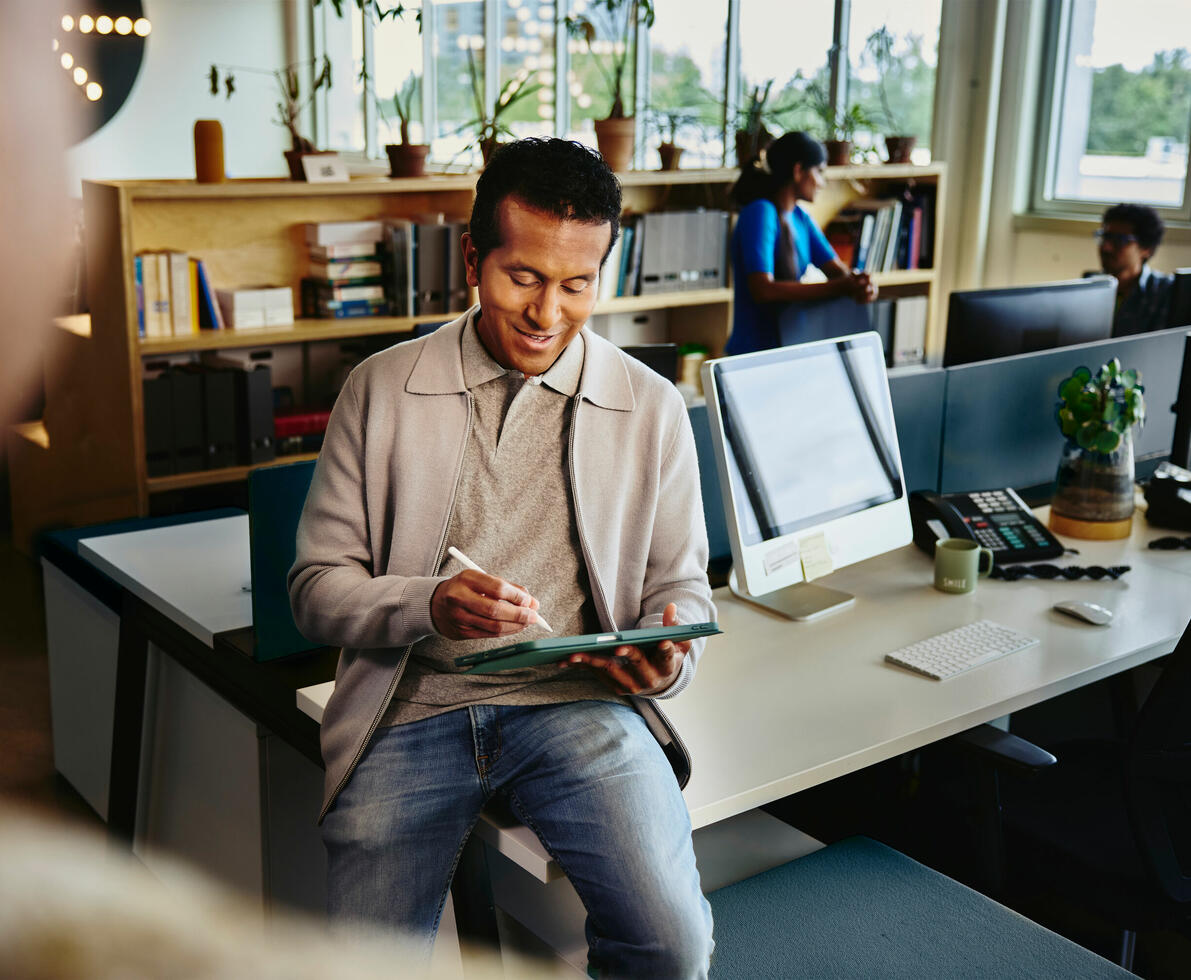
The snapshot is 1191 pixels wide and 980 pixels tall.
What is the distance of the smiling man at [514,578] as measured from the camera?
122 centimetres

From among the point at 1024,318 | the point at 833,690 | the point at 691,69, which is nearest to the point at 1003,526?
the point at 1024,318

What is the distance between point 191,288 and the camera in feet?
11.8

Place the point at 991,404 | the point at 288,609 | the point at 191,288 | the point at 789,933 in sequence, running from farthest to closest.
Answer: the point at 191,288 < the point at 991,404 < the point at 288,609 < the point at 789,933

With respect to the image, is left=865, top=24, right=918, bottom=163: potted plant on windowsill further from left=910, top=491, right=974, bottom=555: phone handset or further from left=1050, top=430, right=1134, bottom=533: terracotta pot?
left=910, top=491, right=974, bottom=555: phone handset

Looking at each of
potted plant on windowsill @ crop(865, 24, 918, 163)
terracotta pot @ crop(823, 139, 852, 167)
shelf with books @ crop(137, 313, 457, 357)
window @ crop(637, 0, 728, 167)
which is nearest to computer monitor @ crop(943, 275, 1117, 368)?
shelf with books @ crop(137, 313, 457, 357)

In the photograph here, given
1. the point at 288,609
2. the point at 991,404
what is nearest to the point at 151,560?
the point at 288,609

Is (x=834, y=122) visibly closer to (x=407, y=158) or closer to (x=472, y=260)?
(x=407, y=158)

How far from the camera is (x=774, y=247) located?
3883 mm

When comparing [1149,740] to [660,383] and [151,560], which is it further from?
[151,560]

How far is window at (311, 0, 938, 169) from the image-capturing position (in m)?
5.82

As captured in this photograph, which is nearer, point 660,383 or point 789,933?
point 789,933

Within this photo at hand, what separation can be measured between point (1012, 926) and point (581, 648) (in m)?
0.61

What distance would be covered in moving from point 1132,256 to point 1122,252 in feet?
0.13

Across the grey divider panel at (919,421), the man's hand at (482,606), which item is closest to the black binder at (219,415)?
the grey divider panel at (919,421)
